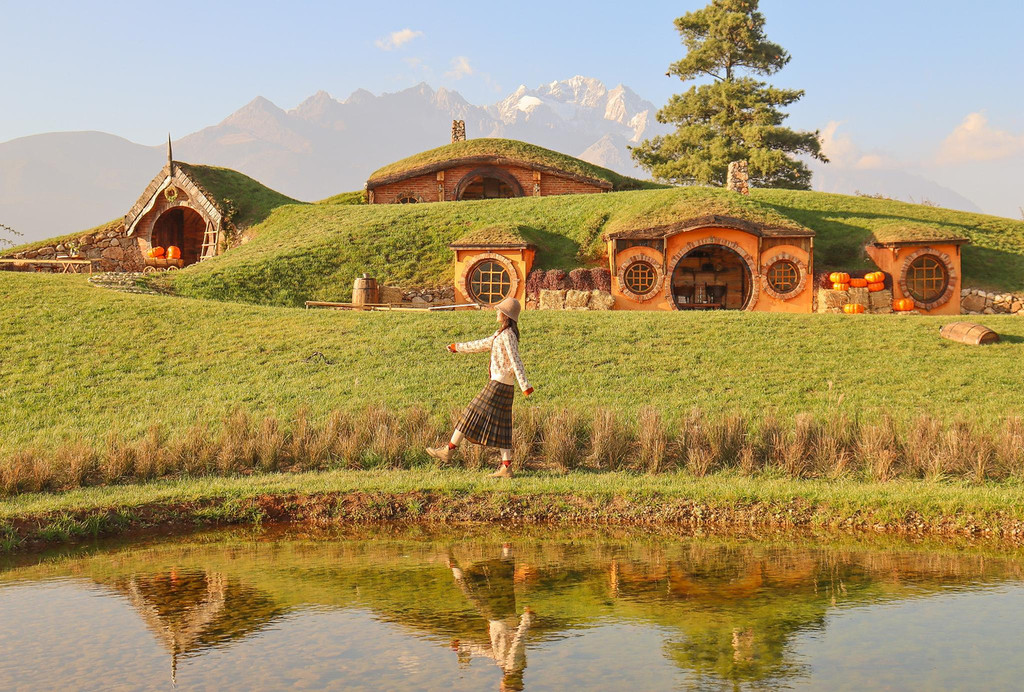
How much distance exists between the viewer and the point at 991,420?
12.3 metres

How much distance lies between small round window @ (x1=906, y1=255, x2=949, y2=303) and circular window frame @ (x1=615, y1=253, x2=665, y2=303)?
8.48 metres

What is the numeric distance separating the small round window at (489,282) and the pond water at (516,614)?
22.1m

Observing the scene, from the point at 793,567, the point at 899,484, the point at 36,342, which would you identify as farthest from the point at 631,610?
the point at 36,342

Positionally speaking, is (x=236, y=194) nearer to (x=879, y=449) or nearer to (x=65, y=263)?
(x=65, y=263)

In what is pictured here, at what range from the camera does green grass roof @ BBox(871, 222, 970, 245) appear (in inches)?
1140

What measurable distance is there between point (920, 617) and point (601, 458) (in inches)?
220

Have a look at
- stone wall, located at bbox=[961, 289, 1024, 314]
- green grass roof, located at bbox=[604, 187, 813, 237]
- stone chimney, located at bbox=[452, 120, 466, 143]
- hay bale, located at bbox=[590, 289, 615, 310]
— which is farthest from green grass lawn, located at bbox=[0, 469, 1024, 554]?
stone chimney, located at bbox=[452, 120, 466, 143]

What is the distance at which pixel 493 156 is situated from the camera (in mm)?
41375

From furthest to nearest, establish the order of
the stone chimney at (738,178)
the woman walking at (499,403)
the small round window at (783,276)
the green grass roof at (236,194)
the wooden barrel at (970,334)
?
the green grass roof at (236,194), the stone chimney at (738,178), the small round window at (783,276), the wooden barrel at (970,334), the woman walking at (499,403)

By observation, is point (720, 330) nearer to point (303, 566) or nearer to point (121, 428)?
point (121, 428)

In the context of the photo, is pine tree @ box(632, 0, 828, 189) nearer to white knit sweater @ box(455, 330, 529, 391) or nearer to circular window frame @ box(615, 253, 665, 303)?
circular window frame @ box(615, 253, 665, 303)

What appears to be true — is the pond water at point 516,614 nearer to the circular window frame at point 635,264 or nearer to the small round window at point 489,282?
the circular window frame at point 635,264

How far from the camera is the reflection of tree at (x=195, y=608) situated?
561cm

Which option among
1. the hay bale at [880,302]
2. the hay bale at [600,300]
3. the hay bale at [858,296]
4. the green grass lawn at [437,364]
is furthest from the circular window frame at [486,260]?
the hay bale at [880,302]
